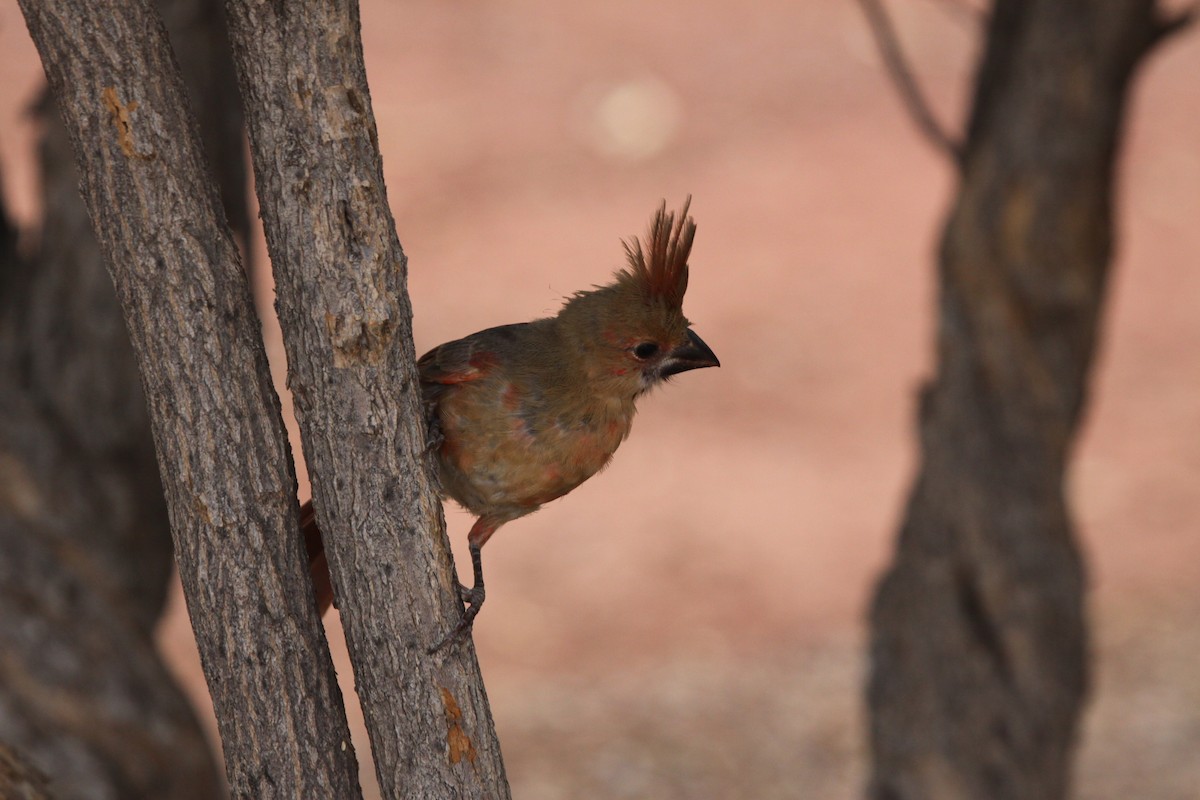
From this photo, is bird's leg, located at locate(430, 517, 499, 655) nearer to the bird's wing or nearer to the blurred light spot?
the bird's wing

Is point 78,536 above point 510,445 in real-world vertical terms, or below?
above

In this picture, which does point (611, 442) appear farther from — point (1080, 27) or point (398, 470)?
point (1080, 27)

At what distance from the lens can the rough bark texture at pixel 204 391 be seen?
6.33 ft

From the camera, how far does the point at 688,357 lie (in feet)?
9.23

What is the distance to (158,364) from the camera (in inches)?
77.7

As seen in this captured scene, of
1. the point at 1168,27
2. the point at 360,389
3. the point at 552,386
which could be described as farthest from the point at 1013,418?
the point at 360,389

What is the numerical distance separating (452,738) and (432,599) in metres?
0.21

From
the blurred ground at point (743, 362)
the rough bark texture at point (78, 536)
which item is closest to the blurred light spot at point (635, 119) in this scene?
the blurred ground at point (743, 362)

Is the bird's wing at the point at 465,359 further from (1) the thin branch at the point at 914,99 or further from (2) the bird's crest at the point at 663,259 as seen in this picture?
(1) the thin branch at the point at 914,99

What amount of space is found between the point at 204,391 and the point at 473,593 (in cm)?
63

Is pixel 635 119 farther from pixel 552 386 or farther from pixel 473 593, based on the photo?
pixel 473 593

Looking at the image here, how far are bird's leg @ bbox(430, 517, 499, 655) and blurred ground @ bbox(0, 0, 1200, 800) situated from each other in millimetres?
549

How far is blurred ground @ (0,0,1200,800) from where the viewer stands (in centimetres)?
663

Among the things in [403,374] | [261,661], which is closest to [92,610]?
[261,661]
